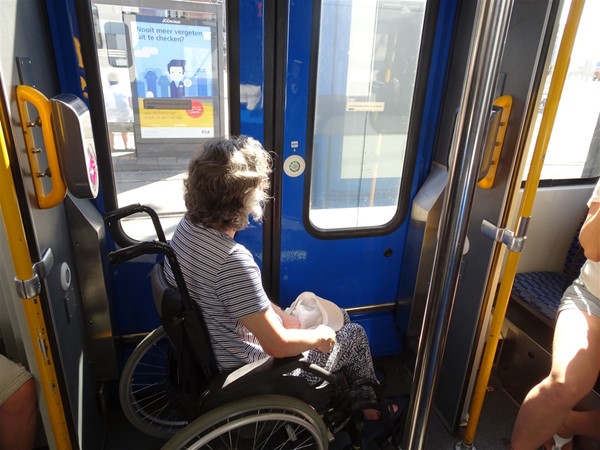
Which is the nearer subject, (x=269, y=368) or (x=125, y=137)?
(x=269, y=368)

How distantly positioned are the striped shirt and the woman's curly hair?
0.20ft

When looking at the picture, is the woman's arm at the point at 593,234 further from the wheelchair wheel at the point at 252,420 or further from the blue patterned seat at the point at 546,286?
the wheelchair wheel at the point at 252,420

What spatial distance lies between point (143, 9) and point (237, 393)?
1.61 m

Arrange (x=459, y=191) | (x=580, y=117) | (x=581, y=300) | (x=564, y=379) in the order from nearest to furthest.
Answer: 1. (x=459, y=191)
2. (x=564, y=379)
3. (x=581, y=300)
4. (x=580, y=117)

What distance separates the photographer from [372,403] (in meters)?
1.89

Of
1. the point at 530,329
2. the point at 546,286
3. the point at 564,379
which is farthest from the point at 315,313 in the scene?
the point at 546,286

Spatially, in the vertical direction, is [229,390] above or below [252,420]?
above

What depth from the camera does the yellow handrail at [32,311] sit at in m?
1.17

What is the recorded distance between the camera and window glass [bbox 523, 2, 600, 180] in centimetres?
265

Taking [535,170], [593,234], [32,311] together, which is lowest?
[32,311]

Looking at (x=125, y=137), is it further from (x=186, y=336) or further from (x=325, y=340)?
(x=325, y=340)

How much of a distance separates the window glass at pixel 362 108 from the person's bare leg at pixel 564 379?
1.11m

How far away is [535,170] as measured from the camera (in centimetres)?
166

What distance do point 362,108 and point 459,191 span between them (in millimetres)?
1778
